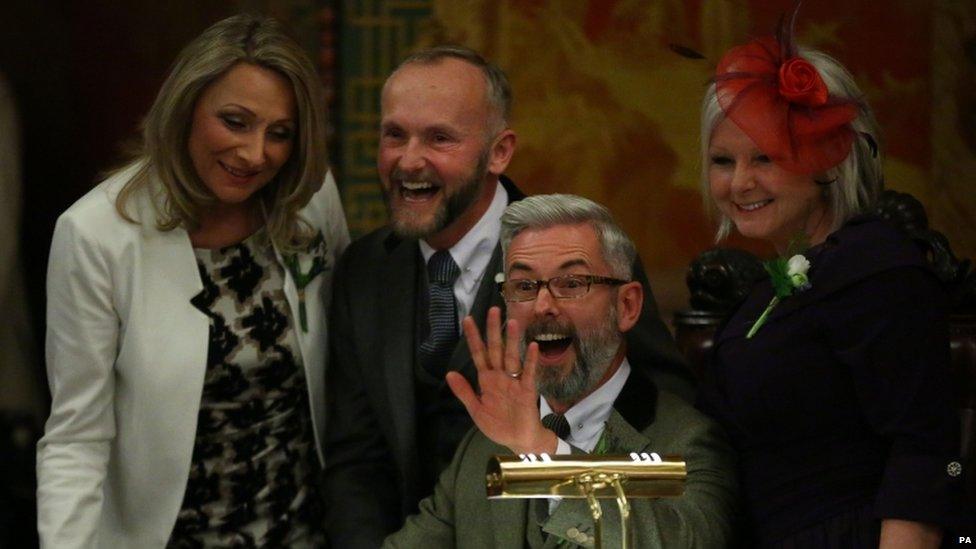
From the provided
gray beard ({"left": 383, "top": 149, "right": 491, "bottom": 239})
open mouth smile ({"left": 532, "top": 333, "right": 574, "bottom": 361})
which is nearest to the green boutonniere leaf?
gray beard ({"left": 383, "top": 149, "right": 491, "bottom": 239})

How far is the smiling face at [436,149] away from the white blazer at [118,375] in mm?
524

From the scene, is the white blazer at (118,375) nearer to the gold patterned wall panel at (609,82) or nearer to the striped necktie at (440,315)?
the striped necktie at (440,315)

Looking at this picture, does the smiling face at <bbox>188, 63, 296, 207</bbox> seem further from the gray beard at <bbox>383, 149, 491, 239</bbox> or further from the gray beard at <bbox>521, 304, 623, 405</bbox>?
the gray beard at <bbox>521, 304, 623, 405</bbox>

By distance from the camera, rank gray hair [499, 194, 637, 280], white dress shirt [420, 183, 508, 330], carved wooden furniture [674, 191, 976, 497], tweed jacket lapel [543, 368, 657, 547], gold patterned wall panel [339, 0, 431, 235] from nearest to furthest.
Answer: tweed jacket lapel [543, 368, 657, 547] → gray hair [499, 194, 637, 280] → carved wooden furniture [674, 191, 976, 497] → white dress shirt [420, 183, 508, 330] → gold patterned wall panel [339, 0, 431, 235]

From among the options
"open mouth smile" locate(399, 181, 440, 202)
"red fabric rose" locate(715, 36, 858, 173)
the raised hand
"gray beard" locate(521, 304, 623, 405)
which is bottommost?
"gray beard" locate(521, 304, 623, 405)

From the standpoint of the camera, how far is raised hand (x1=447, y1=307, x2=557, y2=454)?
3.10m

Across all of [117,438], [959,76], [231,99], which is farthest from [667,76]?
Result: [117,438]

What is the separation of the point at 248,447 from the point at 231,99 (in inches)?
31.1

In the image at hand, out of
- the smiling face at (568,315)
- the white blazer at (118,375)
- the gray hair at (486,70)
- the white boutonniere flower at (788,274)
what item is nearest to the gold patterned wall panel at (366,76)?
the gray hair at (486,70)

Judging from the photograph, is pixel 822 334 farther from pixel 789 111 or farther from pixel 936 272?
pixel 789 111

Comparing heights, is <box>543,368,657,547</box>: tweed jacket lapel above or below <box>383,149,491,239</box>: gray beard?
below

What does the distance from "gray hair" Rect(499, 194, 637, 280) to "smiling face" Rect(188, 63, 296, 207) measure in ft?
1.88

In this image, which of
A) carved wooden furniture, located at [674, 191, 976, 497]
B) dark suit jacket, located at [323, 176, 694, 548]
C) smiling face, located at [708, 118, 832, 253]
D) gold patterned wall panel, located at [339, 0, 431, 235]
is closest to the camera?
smiling face, located at [708, 118, 832, 253]

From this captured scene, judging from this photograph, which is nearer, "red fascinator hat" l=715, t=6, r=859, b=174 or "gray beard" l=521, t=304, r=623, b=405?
"red fascinator hat" l=715, t=6, r=859, b=174
